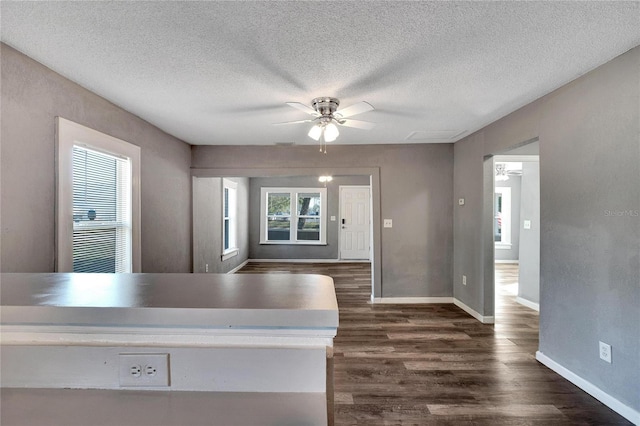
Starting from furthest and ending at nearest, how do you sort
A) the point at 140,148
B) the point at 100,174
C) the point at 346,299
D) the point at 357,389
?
the point at 346,299
the point at 140,148
the point at 100,174
the point at 357,389

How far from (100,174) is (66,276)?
184 centimetres

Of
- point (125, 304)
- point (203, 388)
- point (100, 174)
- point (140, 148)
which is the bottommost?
point (203, 388)

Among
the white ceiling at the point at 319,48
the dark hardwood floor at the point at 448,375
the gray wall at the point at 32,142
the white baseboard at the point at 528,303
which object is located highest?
the white ceiling at the point at 319,48

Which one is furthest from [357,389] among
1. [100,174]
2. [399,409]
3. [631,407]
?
[100,174]

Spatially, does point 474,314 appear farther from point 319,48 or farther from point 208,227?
point 208,227

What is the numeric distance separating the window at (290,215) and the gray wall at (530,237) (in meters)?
4.56

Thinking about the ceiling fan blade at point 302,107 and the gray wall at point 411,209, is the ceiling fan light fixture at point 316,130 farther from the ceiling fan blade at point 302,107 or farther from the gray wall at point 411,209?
the gray wall at point 411,209

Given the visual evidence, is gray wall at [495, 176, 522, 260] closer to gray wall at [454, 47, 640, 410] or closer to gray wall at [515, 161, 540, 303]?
gray wall at [515, 161, 540, 303]

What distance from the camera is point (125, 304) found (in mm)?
742

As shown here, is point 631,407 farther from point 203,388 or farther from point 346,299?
point 346,299

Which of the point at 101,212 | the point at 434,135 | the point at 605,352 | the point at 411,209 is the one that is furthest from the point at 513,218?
the point at 101,212

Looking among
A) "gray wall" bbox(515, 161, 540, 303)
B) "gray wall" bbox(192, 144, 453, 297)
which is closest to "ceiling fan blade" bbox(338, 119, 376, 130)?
"gray wall" bbox(192, 144, 453, 297)

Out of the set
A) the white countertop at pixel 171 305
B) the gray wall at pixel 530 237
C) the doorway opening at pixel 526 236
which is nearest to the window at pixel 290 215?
the doorway opening at pixel 526 236

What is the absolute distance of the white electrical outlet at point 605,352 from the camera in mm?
1955
